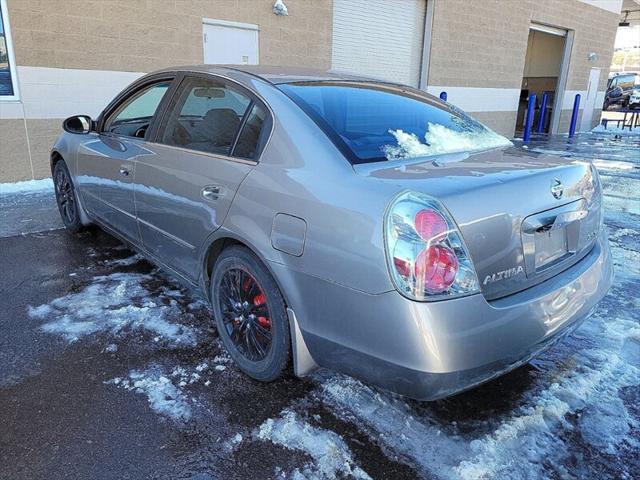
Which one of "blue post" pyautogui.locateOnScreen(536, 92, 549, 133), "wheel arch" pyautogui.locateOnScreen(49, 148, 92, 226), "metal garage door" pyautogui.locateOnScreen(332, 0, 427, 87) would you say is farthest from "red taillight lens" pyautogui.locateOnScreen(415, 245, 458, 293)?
"blue post" pyautogui.locateOnScreen(536, 92, 549, 133)

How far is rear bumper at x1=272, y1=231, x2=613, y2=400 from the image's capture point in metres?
1.88

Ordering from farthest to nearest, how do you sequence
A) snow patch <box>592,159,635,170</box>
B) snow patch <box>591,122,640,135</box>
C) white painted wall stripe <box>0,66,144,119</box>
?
snow patch <box>591,122,640,135</box> → snow patch <box>592,159,635,170</box> → white painted wall stripe <box>0,66,144,119</box>

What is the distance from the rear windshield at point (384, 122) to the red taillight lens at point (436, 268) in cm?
58

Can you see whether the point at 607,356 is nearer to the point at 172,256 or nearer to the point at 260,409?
the point at 260,409

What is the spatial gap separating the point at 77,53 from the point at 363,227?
22.4 feet

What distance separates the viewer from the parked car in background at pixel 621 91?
104 feet

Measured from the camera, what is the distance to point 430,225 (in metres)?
1.90

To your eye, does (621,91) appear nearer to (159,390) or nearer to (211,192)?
(211,192)

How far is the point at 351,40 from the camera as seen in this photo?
418 inches

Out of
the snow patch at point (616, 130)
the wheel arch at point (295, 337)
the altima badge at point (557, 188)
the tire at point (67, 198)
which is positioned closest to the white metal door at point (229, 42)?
the tire at point (67, 198)

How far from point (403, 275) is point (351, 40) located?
9754mm

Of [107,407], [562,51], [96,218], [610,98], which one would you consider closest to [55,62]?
[96,218]

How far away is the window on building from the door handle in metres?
5.73

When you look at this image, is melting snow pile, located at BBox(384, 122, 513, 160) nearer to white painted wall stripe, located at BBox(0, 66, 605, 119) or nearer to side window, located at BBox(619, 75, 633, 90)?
white painted wall stripe, located at BBox(0, 66, 605, 119)
